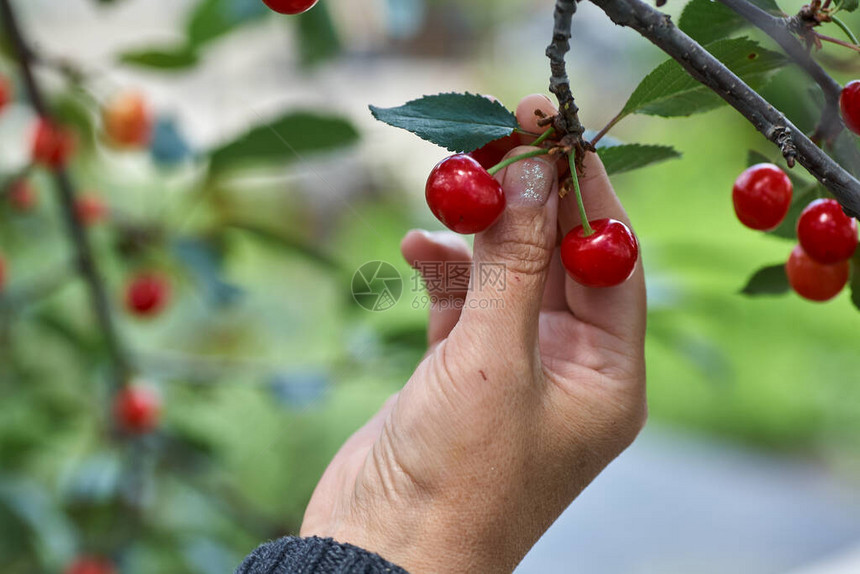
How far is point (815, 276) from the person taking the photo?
0.51 meters

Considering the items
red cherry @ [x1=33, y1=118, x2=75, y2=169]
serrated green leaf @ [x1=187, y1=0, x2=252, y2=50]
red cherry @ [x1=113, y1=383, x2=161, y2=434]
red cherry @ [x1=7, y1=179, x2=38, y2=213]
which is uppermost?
serrated green leaf @ [x1=187, y1=0, x2=252, y2=50]

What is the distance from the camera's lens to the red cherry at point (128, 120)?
1.09m

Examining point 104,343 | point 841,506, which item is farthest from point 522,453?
point 841,506

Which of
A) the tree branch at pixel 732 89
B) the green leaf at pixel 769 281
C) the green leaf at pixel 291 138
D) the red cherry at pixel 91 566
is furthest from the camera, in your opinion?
the red cherry at pixel 91 566

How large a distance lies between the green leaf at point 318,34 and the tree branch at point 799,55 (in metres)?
0.69

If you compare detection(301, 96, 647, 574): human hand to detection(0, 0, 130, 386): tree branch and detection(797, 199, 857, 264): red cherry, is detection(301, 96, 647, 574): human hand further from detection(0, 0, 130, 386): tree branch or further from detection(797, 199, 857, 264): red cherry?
detection(0, 0, 130, 386): tree branch

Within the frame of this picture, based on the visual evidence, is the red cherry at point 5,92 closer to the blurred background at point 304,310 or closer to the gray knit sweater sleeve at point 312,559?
the blurred background at point 304,310

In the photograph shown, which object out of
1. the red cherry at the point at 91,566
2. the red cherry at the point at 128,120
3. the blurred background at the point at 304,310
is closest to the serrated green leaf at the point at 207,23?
the blurred background at the point at 304,310

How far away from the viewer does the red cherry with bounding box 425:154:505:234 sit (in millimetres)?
422

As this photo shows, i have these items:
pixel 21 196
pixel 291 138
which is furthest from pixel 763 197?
pixel 21 196

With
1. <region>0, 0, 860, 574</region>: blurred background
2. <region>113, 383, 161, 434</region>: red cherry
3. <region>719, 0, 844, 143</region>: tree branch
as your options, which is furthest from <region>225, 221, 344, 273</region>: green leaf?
<region>719, 0, 844, 143</region>: tree branch

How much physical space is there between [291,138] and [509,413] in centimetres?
49

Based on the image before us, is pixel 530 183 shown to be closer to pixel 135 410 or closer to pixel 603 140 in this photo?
pixel 603 140

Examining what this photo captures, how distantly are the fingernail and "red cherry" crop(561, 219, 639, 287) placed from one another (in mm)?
33
